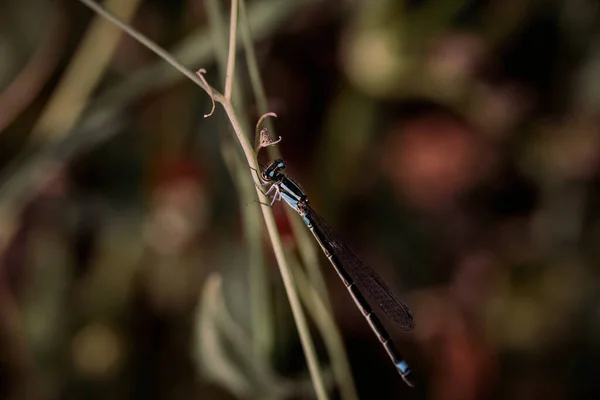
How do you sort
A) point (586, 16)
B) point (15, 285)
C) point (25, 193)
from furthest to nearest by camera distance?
point (586, 16), point (15, 285), point (25, 193)

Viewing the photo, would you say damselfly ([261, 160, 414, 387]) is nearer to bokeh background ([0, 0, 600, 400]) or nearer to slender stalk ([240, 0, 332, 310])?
slender stalk ([240, 0, 332, 310])

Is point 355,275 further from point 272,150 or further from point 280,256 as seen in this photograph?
point 280,256

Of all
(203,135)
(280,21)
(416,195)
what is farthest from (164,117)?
(416,195)

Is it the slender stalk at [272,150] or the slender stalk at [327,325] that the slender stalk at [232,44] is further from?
the slender stalk at [327,325]

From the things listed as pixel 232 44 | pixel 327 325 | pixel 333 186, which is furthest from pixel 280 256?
pixel 333 186

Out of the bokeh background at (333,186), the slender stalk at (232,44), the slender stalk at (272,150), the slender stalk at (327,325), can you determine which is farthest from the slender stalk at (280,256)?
the bokeh background at (333,186)

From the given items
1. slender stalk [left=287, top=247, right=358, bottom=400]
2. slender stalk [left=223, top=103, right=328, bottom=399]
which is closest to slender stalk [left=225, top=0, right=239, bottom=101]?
slender stalk [left=223, top=103, right=328, bottom=399]

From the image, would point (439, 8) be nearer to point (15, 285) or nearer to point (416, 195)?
point (416, 195)
